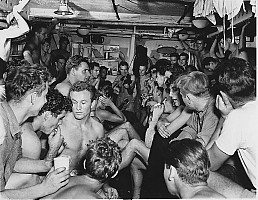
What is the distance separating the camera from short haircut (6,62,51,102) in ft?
9.39

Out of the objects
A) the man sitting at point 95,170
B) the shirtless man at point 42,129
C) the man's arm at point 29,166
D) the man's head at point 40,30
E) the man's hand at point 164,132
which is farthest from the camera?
the man's head at point 40,30

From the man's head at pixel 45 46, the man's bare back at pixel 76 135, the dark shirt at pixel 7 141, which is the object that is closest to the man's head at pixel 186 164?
the dark shirt at pixel 7 141

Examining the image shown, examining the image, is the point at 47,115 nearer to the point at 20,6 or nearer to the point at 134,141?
the point at 134,141

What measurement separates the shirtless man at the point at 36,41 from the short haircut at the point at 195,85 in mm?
4105

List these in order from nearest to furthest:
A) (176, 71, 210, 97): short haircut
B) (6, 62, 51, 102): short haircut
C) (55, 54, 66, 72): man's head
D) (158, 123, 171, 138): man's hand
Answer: (6, 62, 51, 102): short haircut → (176, 71, 210, 97): short haircut → (158, 123, 171, 138): man's hand → (55, 54, 66, 72): man's head

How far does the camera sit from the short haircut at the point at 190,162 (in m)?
2.32

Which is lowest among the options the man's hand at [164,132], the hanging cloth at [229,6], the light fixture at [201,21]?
the man's hand at [164,132]

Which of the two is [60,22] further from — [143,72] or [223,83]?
[223,83]

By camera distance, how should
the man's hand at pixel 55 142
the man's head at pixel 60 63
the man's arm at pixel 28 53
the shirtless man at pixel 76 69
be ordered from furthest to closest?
the man's head at pixel 60 63, the man's arm at pixel 28 53, the shirtless man at pixel 76 69, the man's hand at pixel 55 142

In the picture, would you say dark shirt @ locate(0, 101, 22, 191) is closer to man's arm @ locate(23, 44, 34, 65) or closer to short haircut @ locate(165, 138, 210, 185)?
short haircut @ locate(165, 138, 210, 185)

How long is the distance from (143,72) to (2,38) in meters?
4.94

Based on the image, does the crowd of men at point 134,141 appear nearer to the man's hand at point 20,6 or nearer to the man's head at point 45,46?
the man's hand at point 20,6

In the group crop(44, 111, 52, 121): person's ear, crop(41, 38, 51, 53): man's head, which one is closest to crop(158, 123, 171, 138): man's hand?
crop(44, 111, 52, 121): person's ear

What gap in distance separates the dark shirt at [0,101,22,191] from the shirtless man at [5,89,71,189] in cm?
37
